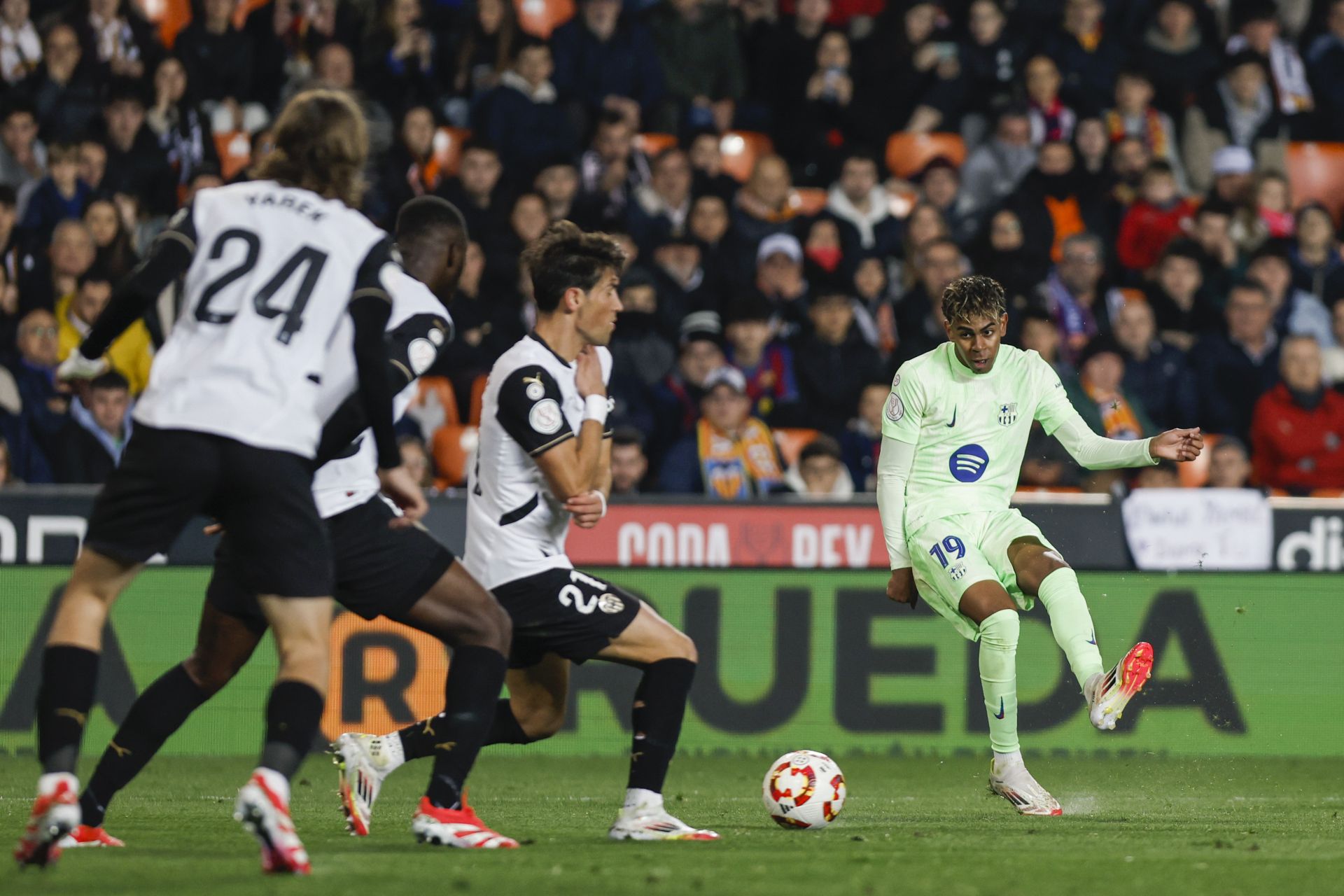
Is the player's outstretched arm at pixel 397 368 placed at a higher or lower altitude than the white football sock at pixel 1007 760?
higher

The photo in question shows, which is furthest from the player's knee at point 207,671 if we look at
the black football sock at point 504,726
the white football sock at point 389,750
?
the black football sock at point 504,726

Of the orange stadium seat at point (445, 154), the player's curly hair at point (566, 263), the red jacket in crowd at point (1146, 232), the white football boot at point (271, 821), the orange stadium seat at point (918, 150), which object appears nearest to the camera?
the white football boot at point (271, 821)

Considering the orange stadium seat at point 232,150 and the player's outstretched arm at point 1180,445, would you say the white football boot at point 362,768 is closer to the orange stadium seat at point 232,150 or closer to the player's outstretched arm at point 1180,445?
the player's outstretched arm at point 1180,445

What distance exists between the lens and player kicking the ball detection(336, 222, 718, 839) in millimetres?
6938

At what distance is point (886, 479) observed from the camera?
340 inches

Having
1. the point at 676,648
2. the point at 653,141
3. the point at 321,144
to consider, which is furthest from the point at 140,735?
the point at 653,141

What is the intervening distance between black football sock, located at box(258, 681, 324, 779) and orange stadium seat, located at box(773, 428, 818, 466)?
Result: 310 inches

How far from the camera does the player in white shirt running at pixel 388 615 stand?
6488 mm

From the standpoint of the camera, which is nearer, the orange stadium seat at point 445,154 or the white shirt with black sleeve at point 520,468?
the white shirt with black sleeve at point 520,468

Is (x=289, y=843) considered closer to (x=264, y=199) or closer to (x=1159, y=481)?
(x=264, y=199)

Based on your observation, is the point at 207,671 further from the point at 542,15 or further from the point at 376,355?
the point at 542,15

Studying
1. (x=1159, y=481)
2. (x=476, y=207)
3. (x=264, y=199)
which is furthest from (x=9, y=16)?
(x=264, y=199)

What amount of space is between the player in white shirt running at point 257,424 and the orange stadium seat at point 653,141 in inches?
417

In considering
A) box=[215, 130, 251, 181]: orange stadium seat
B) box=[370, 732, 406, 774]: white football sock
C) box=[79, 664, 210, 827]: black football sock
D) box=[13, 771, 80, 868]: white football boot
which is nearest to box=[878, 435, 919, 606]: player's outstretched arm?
box=[370, 732, 406, 774]: white football sock
